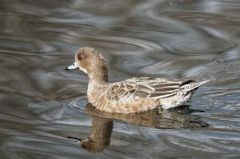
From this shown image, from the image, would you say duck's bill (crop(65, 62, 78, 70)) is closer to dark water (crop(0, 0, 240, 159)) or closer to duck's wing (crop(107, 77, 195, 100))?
dark water (crop(0, 0, 240, 159))

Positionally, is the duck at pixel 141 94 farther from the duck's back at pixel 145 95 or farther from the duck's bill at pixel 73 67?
the duck's bill at pixel 73 67

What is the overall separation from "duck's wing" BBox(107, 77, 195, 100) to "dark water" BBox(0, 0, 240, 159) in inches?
11.1

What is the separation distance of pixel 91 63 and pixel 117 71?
0.80 meters

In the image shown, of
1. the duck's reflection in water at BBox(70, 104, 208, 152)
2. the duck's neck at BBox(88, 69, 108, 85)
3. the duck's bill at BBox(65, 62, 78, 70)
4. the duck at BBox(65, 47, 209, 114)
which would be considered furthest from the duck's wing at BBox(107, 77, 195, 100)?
the duck's bill at BBox(65, 62, 78, 70)

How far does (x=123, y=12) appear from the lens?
14.0 m

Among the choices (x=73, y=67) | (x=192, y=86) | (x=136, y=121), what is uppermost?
(x=73, y=67)

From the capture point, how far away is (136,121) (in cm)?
953

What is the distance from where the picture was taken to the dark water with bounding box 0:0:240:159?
8.49 m

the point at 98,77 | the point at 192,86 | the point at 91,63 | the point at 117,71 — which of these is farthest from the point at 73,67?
the point at 192,86

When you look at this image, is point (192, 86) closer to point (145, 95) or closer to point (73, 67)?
point (145, 95)

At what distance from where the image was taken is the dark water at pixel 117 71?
849cm

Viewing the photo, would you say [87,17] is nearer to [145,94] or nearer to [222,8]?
[222,8]

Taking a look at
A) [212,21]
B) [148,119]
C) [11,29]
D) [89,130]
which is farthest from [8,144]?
[212,21]

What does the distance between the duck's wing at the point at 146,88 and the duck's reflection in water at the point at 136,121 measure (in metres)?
A: 0.22
